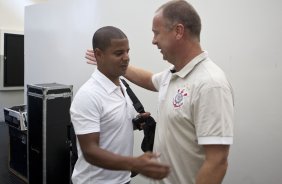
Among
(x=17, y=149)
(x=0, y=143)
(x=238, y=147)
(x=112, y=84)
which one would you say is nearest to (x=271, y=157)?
(x=238, y=147)

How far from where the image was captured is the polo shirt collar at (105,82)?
1.42 meters

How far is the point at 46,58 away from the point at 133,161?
11.2ft

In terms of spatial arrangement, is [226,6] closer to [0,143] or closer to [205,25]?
[205,25]

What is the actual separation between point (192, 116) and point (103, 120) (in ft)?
1.42

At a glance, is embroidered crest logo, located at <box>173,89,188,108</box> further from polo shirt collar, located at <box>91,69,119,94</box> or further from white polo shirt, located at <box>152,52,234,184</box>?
polo shirt collar, located at <box>91,69,119,94</box>

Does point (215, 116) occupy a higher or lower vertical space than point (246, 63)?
lower

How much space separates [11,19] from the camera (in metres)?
5.94

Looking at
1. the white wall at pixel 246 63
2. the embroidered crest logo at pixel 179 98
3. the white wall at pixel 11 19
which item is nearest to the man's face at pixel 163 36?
the embroidered crest logo at pixel 179 98

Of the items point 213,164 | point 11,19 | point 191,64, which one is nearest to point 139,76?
point 191,64

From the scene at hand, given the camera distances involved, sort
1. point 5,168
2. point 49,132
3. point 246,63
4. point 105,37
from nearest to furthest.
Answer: point 105,37, point 246,63, point 49,132, point 5,168

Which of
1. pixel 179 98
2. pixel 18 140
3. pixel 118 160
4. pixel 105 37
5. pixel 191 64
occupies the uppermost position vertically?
pixel 105 37

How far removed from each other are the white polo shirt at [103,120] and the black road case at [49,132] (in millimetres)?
1622

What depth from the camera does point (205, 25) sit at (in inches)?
89.4

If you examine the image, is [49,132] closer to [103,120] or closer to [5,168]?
[5,168]
